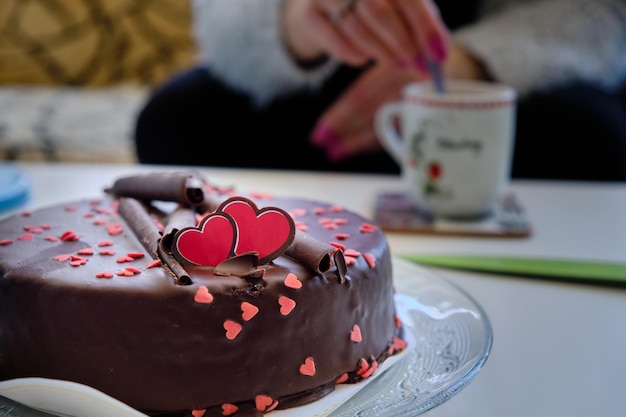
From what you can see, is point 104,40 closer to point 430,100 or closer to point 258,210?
point 430,100

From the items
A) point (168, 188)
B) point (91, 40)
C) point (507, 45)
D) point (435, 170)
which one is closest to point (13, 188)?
point (168, 188)

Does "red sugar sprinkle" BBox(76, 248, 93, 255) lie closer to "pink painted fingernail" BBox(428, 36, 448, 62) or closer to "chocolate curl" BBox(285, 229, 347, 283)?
"chocolate curl" BBox(285, 229, 347, 283)

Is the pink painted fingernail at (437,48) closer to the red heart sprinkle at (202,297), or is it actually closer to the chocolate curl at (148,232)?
the chocolate curl at (148,232)

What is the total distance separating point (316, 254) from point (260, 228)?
49mm

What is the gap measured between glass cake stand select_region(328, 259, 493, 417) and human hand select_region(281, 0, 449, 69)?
41 cm

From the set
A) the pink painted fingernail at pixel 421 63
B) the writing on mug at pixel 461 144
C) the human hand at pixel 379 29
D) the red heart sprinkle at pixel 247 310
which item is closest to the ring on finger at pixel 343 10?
the human hand at pixel 379 29

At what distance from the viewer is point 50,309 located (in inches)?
22.7

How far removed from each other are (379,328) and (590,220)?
23.0 inches

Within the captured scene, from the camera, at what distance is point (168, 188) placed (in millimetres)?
722

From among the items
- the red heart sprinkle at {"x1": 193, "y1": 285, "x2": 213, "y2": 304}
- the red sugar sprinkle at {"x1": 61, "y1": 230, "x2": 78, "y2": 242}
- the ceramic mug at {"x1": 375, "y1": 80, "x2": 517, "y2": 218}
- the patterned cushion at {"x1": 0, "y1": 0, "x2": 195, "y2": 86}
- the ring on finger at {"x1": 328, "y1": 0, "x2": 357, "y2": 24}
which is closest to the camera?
the red heart sprinkle at {"x1": 193, "y1": 285, "x2": 213, "y2": 304}

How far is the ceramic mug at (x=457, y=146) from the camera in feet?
3.51

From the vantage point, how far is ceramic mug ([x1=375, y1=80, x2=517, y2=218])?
3.51ft

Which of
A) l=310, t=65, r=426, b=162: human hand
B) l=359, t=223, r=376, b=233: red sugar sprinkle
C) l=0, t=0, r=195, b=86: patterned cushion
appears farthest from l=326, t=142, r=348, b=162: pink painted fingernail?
l=0, t=0, r=195, b=86: patterned cushion

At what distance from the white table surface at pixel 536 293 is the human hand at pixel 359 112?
222mm
